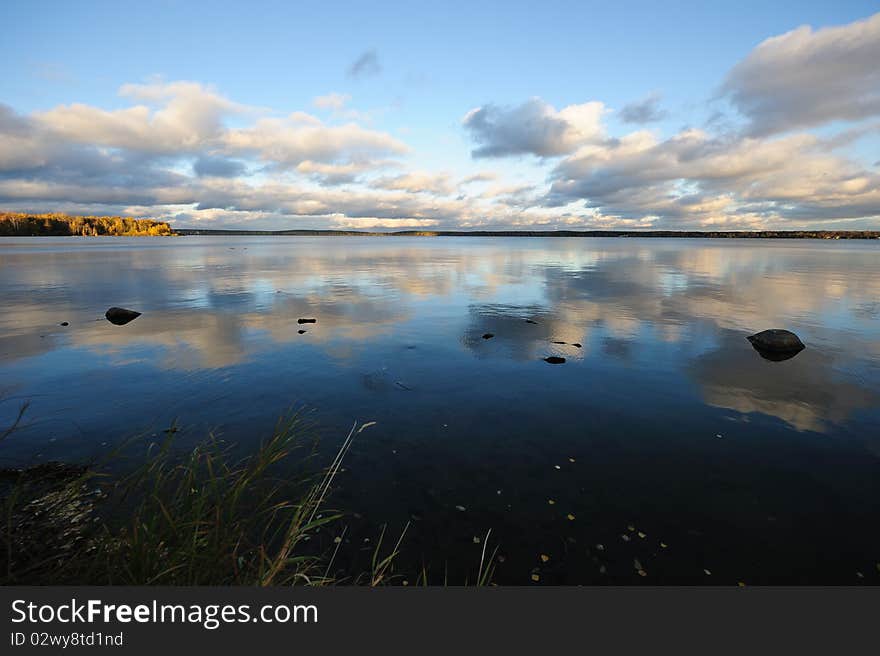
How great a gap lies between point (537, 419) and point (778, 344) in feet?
59.3

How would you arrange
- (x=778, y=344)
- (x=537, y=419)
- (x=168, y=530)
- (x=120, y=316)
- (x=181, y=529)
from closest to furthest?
1. (x=168, y=530)
2. (x=181, y=529)
3. (x=537, y=419)
4. (x=778, y=344)
5. (x=120, y=316)

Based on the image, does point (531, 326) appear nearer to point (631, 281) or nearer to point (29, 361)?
point (29, 361)

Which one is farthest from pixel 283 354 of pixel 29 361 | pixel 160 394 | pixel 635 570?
pixel 635 570

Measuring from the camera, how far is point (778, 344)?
2220 centimetres

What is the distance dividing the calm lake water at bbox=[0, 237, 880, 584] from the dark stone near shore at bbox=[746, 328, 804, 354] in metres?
0.84

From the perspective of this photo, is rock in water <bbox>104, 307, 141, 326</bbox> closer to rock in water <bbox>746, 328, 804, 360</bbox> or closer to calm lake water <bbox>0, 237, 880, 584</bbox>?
calm lake water <bbox>0, 237, 880, 584</bbox>

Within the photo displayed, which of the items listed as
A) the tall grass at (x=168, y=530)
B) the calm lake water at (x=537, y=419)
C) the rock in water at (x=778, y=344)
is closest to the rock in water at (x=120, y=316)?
the calm lake water at (x=537, y=419)

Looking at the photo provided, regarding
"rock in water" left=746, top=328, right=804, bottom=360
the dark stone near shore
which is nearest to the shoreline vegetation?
"rock in water" left=746, top=328, right=804, bottom=360

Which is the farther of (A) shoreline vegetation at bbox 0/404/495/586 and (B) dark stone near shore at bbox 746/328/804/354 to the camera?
(B) dark stone near shore at bbox 746/328/804/354

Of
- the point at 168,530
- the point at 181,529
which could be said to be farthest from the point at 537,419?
the point at 168,530

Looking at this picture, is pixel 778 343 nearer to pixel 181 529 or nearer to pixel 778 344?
pixel 778 344

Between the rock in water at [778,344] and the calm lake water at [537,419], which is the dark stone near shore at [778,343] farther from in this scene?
the calm lake water at [537,419]

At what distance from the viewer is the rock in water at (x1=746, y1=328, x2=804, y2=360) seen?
869 inches

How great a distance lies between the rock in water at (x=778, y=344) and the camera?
22.1 m
